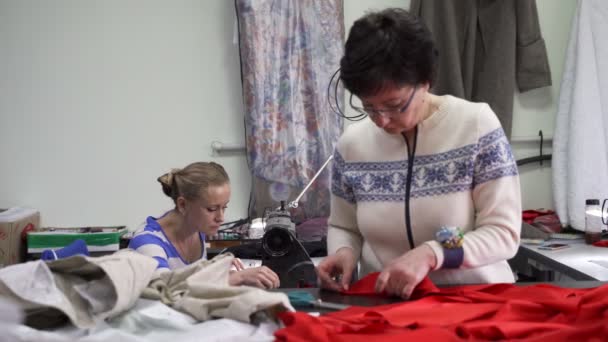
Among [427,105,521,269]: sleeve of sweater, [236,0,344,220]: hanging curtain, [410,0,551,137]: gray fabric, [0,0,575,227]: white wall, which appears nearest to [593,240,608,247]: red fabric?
[410,0,551,137]: gray fabric

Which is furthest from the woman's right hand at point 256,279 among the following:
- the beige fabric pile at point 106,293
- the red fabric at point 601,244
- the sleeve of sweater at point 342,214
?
the red fabric at point 601,244

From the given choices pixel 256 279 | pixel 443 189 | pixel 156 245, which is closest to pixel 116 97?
pixel 156 245

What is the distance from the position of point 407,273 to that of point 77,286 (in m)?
0.60

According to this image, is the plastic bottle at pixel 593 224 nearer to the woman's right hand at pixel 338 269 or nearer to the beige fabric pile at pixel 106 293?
the woman's right hand at pixel 338 269

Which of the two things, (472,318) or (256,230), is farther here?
(256,230)

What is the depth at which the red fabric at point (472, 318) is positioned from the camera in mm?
972

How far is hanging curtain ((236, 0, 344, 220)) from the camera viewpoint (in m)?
3.21

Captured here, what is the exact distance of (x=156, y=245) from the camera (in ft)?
6.02

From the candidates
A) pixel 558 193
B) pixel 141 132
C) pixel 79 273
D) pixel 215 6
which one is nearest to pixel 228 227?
pixel 141 132

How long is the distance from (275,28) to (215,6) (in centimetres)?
38

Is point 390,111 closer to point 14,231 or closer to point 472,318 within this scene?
point 472,318

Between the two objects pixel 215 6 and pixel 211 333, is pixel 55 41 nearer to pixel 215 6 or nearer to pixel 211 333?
pixel 215 6

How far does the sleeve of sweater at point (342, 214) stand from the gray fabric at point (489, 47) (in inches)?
69.1

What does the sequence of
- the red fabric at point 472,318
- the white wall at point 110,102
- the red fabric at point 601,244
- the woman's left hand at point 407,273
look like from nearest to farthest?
the red fabric at point 472,318
the woman's left hand at point 407,273
the red fabric at point 601,244
the white wall at point 110,102
